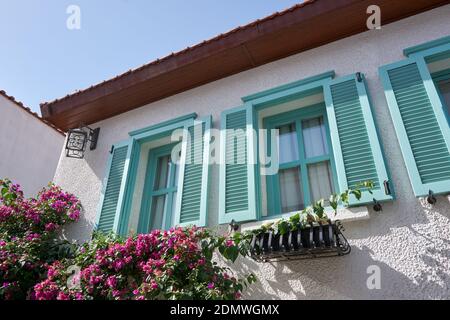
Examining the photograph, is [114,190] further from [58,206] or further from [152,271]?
[152,271]

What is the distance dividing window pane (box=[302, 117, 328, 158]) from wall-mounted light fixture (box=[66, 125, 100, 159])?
330 centimetres

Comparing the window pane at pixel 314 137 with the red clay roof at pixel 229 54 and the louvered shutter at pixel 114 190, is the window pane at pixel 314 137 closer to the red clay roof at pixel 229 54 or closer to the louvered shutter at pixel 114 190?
the red clay roof at pixel 229 54

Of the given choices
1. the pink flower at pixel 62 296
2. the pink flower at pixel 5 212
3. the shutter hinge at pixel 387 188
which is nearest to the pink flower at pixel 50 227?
the pink flower at pixel 5 212

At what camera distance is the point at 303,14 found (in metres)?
3.54

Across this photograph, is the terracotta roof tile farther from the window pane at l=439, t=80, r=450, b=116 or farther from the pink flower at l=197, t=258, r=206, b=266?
the pink flower at l=197, t=258, r=206, b=266

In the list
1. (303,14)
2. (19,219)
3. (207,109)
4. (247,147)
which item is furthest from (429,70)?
(19,219)

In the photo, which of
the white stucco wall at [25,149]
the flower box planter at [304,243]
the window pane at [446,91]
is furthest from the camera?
the white stucco wall at [25,149]

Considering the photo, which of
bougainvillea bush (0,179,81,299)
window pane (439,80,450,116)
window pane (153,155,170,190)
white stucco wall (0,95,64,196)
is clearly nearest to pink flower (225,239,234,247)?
window pane (153,155,170,190)

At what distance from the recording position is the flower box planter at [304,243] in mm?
2359

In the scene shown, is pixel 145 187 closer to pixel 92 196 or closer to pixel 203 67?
pixel 92 196

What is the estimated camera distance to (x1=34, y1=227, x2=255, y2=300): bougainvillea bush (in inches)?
98.3

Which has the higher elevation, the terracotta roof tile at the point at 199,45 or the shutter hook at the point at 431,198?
the terracotta roof tile at the point at 199,45

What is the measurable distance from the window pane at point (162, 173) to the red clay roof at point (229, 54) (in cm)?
99

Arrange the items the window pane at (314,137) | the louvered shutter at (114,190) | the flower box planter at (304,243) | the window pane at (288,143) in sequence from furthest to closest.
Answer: the louvered shutter at (114,190), the window pane at (288,143), the window pane at (314,137), the flower box planter at (304,243)
